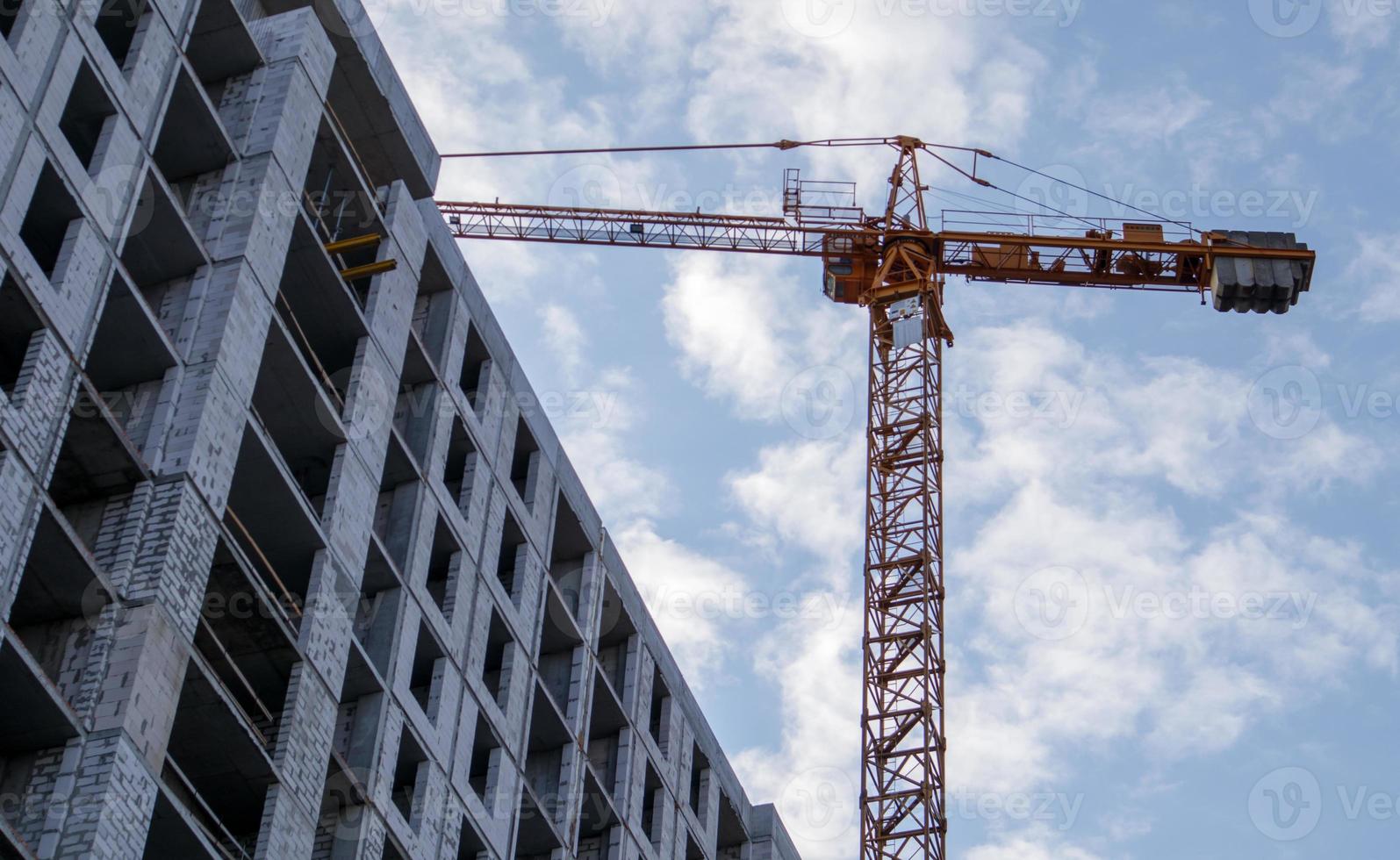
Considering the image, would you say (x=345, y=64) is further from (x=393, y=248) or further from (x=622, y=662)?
(x=622, y=662)

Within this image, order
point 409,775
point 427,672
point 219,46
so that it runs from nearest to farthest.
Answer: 1. point 219,46
2. point 409,775
3. point 427,672

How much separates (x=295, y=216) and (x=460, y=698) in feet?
33.4

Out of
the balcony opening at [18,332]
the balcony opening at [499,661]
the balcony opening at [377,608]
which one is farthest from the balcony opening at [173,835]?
the balcony opening at [499,661]

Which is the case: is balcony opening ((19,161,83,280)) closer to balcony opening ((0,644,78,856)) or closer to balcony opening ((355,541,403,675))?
balcony opening ((0,644,78,856))

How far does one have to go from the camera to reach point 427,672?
41.8 metres

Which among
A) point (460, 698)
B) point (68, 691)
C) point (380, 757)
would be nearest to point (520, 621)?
point (460, 698)

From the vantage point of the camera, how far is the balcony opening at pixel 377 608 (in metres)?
39.0

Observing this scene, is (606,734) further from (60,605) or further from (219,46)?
(60,605)

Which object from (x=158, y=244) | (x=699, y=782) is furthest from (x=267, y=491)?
(x=699, y=782)

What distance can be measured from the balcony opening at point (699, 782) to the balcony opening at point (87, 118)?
86.5 feet

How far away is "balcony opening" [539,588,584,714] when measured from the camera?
1885 inches

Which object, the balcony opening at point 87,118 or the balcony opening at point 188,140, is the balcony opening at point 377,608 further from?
the balcony opening at point 87,118

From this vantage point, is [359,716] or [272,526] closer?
[272,526]

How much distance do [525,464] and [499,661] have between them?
5.60 meters
